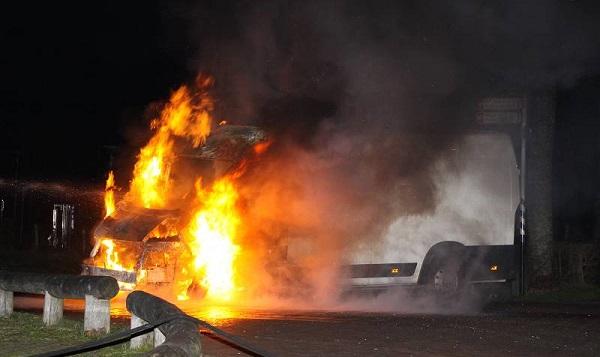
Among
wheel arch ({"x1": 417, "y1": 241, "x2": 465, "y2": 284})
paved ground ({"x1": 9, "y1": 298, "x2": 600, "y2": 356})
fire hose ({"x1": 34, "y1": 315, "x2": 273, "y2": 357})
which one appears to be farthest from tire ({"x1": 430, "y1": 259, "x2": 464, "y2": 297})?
fire hose ({"x1": 34, "y1": 315, "x2": 273, "y2": 357})

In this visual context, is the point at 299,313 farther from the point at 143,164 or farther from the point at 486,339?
the point at 143,164

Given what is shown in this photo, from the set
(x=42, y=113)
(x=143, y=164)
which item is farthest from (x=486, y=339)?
(x=42, y=113)

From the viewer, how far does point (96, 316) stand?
7.59m

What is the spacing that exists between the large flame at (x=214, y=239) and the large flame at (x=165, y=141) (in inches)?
34.3

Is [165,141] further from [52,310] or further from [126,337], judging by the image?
[126,337]

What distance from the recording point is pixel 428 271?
12.0m

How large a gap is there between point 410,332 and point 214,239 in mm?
4031

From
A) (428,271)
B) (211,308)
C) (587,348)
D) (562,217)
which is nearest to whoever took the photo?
(587,348)

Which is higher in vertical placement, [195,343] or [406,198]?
[406,198]

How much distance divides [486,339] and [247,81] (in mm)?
7541

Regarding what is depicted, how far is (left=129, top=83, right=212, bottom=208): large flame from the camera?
12.3m

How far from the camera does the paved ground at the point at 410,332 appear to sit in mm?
7188

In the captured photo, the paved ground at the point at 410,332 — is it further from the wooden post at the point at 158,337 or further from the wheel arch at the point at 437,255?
the wheel arch at the point at 437,255

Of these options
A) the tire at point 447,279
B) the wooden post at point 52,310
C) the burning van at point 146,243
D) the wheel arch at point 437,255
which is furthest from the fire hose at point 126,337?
the tire at point 447,279
